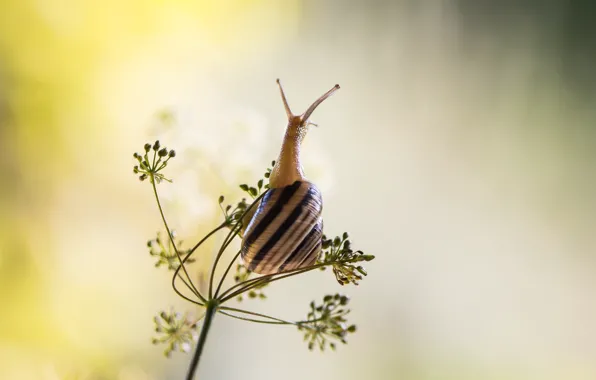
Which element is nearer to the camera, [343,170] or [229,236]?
[229,236]

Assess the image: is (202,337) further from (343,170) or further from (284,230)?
(343,170)

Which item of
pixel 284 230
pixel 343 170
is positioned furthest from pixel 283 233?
pixel 343 170

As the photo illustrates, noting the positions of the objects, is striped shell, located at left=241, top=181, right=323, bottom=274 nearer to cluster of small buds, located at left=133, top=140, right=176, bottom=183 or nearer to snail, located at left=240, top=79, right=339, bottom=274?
snail, located at left=240, top=79, right=339, bottom=274

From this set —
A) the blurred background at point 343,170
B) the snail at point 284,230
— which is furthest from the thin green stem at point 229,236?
the blurred background at point 343,170

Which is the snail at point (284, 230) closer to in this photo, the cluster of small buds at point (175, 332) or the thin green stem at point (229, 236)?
the thin green stem at point (229, 236)

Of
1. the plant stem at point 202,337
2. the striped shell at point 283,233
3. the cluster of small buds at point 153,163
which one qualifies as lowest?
the plant stem at point 202,337

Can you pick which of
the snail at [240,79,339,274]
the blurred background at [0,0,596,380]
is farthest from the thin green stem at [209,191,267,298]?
the blurred background at [0,0,596,380]
